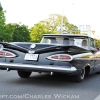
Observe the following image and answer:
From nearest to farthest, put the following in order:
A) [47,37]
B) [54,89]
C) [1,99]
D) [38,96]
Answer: [1,99]
[38,96]
[54,89]
[47,37]

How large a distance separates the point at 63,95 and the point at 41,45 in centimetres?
152

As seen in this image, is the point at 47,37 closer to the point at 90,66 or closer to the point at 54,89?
the point at 90,66

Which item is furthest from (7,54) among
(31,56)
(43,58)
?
(43,58)

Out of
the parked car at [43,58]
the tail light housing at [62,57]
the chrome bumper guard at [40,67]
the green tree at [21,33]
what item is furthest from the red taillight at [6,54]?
the green tree at [21,33]

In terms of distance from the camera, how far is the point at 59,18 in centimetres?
7856

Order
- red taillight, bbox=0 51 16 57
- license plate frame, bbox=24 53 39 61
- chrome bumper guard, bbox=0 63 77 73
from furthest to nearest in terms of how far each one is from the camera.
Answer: red taillight, bbox=0 51 16 57 < license plate frame, bbox=24 53 39 61 < chrome bumper guard, bbox=0 63 77 73

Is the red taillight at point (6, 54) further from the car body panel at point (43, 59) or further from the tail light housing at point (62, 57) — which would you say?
the tail light housing at point (62, 57)

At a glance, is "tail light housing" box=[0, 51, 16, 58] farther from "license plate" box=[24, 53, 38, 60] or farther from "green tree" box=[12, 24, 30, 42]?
"green tree" box=[12, 24, 30, 42]

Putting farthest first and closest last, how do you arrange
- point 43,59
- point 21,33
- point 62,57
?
point 21,33 < point 43,59 < point 62,57

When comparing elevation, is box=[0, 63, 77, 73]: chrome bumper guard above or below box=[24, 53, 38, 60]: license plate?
below

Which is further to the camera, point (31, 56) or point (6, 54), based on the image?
point (6, 54)

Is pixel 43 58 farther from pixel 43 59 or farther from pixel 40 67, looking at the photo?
pixel 40 67

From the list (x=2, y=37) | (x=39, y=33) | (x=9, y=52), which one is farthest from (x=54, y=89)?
(x=39, y=33)

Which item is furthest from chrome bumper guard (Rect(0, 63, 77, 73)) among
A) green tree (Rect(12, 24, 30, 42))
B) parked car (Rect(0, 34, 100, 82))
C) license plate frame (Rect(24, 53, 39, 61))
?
green tree (Rect(12, 24, 30, 42))
